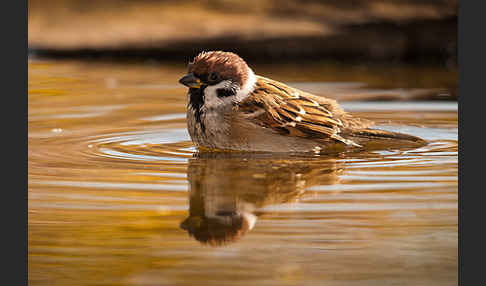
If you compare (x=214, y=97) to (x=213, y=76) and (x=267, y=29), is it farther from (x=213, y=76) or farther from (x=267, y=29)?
(x=267, y=29)

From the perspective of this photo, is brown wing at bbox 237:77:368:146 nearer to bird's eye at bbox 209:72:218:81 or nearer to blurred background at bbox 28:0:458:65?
bird's eye at bbox 209:72:218:81

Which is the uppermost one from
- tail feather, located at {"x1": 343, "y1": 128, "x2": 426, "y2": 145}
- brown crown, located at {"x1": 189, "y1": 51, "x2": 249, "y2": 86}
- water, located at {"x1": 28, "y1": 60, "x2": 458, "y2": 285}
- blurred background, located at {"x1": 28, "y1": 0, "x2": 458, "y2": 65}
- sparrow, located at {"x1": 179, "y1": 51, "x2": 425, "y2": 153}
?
blurred background, located at {"x1": 28, "y1": 0, "x2": 458, "y2": 65}

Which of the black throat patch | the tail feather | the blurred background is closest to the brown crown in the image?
the black throat patch

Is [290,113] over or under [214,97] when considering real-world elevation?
under

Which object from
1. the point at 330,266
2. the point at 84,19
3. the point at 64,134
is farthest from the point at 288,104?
the point at 84,19

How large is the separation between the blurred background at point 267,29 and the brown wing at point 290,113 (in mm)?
5972

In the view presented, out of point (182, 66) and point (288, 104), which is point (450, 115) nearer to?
point (288, 104)

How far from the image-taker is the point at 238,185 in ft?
16.7

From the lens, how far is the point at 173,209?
4.54 meters

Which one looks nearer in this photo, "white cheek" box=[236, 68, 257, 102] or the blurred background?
"white cheek" box=[236, 68, 257, 102]

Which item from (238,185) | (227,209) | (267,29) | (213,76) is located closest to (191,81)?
(213,76)

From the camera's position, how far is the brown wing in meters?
6.18

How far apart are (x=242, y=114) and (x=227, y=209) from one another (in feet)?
5.78

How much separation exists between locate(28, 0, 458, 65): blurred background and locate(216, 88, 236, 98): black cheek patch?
20.8ft
